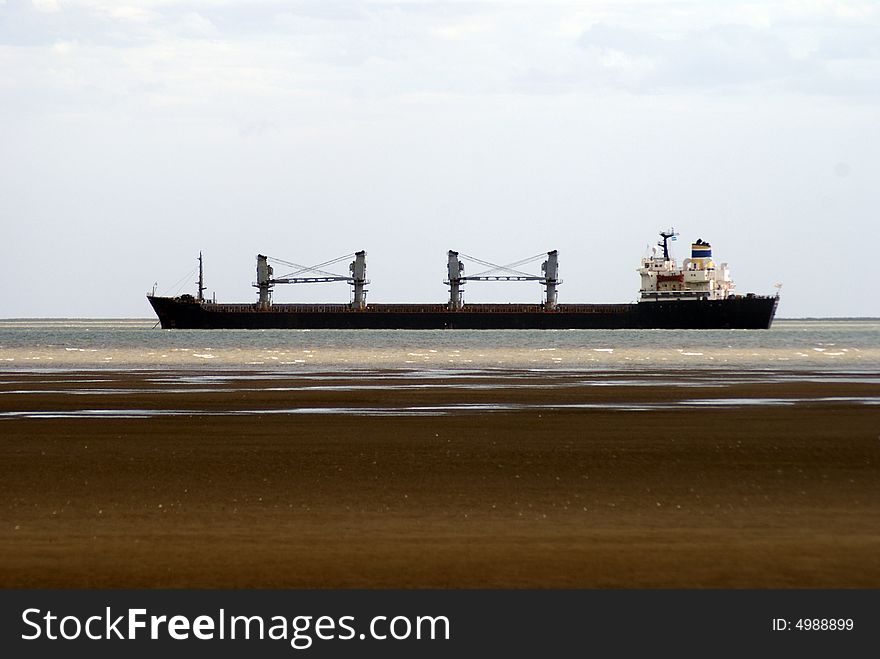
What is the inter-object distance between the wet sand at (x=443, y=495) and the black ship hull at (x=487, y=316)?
91.9 m

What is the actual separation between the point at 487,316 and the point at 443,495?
4427 inches

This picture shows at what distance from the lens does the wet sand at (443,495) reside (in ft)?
37.5

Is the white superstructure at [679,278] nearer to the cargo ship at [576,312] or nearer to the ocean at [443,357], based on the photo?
the cargo ship at [576,312]

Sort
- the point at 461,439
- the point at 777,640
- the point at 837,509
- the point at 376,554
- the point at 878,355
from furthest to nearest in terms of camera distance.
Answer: the point at 878,355 → the point at 461,439 → the point at 837,509 → the point at 376,554 → the point at 777,640

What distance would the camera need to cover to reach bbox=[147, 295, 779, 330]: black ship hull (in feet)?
391

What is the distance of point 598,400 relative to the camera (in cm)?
3025

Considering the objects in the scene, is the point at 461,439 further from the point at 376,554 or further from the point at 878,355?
the point at 878,355

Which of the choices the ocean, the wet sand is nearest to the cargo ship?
the ocean

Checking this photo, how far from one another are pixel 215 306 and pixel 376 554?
405ft

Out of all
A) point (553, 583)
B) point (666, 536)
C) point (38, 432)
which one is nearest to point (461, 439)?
point (38, 432)

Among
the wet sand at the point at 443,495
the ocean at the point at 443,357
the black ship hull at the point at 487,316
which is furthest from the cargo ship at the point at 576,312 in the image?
→ the wet sand at the point at 443,495

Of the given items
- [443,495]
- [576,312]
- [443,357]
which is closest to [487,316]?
[576,312]

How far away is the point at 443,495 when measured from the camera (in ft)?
50.6

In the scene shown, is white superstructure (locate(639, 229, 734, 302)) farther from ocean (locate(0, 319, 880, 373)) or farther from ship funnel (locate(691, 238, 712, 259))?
ocean (locate(0, 319, 880, 373))
